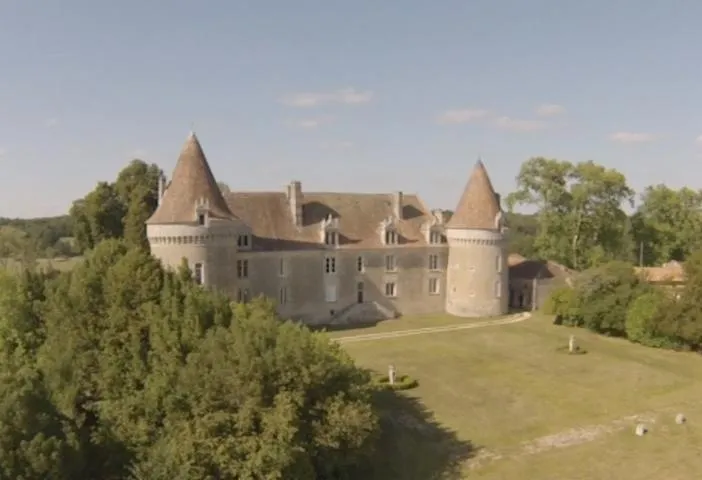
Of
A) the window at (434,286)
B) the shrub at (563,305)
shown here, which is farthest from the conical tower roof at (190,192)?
the shrub at (563,305)

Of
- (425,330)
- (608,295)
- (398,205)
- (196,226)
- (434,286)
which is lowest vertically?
(425,330)

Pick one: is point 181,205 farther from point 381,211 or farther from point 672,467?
point 672,467

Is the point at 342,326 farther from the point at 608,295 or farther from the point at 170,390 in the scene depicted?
the point at 170,390

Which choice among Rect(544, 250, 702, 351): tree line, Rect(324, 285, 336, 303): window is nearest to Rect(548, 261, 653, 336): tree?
Rect(544, 250, 702, 351): tree line

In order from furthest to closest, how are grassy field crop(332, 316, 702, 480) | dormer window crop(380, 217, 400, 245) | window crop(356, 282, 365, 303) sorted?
dormer window crop(380, 217, 400, 245) → window crop(356, 282, 365, 303) → grassy field crop(332, 316, 702, 480)

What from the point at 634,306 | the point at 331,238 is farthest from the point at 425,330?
the point at 634,306

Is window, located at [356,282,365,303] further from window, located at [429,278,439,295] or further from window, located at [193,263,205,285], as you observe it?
window, located at [193,263,205,285]

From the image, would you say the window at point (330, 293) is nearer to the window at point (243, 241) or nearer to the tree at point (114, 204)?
the window at point (243, 241)
